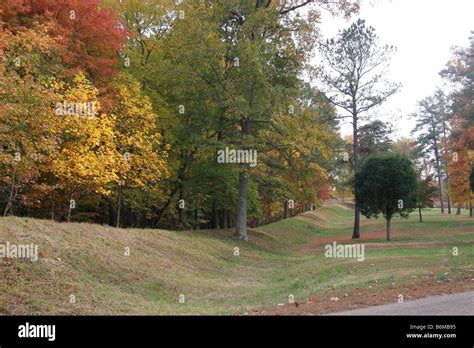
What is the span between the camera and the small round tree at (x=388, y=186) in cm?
2970

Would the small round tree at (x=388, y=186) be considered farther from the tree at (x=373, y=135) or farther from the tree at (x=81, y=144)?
the tree at (x=81, y=144)

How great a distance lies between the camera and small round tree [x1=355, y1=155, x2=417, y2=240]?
29.7 meters

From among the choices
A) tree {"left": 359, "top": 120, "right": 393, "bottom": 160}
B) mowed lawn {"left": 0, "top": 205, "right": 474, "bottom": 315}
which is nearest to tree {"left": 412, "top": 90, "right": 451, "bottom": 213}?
tree {"left": 359, "top": 120, "right": 393, "bottom": 160}

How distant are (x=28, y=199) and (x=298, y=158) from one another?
16.0 m

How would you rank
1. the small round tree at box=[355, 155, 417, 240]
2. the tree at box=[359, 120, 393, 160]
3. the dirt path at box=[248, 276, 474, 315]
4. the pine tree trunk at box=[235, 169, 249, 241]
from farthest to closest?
the tree at box=[359, 120, 393, 160] < the small round tree at box=[355, 155, 417, 240] < the pine tree trunk at box=[235, 169, 249, 241] < the dirt path at box=[248, 276, 474, 315]

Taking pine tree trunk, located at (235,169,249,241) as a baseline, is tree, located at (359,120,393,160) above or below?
above

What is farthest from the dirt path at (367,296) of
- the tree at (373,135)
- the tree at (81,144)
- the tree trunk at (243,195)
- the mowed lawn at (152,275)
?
the tree at (373,135)

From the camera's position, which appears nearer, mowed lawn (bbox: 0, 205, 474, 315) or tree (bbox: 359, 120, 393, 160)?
mowed lawn (bbox: 0, 205, 474, 315)

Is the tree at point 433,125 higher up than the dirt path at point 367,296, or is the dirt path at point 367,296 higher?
the tree at point 433,125

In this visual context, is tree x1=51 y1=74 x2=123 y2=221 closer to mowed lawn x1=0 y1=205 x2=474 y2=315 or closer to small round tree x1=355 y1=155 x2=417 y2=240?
mowed lawn x1=0 y1=205 x2=474 y2=315

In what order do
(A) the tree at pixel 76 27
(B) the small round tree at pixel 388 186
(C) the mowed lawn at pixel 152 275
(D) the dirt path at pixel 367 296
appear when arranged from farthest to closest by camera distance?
(B) the small round tree at pixel 388 186
(A) the tree at pixel 76 27
(C) the mowed lawn at pixel 152 275
(D) the dirt path at pixel 367 296

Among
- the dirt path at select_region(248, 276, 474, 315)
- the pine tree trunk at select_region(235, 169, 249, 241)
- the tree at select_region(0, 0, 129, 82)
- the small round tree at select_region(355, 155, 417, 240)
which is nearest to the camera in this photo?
the dirt path at select_region(248, 276, 474, 315)

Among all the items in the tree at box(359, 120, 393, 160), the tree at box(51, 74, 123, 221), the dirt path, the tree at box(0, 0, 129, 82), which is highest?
the tree at box(0, 0, 129, 82)

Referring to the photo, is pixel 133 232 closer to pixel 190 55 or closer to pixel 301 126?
pixel 190 55
